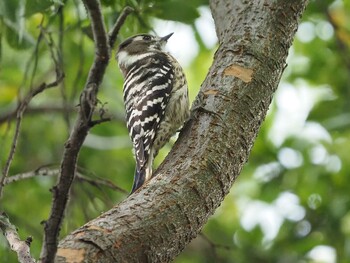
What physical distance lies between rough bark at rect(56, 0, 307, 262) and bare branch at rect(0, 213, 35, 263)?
9cm

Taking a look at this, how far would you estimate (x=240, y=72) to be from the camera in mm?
3188

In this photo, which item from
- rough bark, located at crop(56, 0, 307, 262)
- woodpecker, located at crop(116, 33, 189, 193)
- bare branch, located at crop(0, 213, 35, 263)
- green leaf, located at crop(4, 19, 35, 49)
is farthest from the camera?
woodpecker, located at crop(116, 33, 189, 193)

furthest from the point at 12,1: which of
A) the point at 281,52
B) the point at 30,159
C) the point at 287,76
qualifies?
the point at 287,76

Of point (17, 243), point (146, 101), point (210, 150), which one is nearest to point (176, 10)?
point (146, 101)

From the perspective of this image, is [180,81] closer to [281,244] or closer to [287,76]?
[281,244]

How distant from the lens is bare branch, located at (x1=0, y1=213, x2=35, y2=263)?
2002 millimetres

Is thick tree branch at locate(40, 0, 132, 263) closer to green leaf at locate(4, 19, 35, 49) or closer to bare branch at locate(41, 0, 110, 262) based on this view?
bare branch at locate(41, 0, 110, 262)

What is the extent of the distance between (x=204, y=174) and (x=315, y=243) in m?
3.15

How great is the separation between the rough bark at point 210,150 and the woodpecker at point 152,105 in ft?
2.81

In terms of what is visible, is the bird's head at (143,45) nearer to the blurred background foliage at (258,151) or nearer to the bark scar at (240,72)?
the blurred background foliage at (258,151)

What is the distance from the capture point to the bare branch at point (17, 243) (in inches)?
78.8

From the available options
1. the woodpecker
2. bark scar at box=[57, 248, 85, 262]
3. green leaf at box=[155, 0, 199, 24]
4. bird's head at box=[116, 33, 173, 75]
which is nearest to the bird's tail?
the woodpecker

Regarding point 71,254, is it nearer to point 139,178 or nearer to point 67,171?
point 67,171

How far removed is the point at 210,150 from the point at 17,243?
900mm
